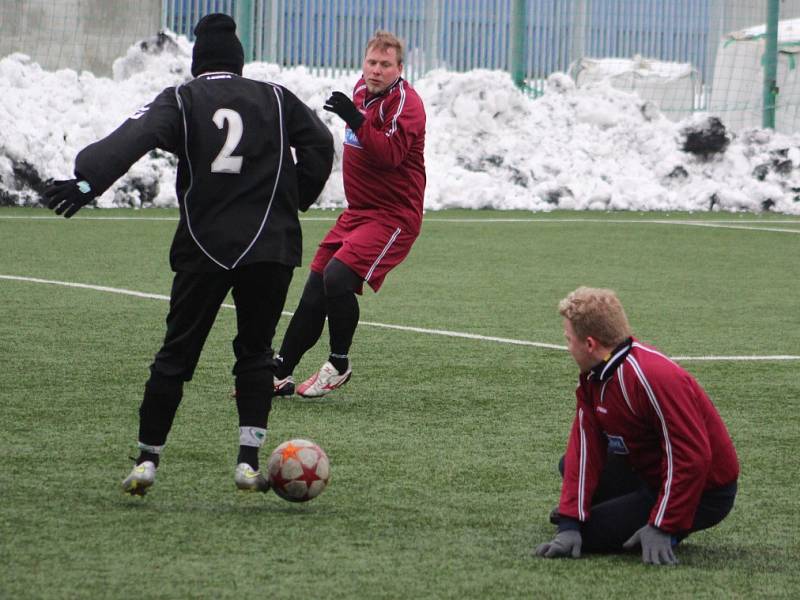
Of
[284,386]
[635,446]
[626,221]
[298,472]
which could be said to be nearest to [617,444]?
[635,446]

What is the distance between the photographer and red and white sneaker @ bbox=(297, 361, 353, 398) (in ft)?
24.6

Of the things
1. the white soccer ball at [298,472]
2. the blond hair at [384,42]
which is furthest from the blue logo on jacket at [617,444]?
the blond hair at [384,42]

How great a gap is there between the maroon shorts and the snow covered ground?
1253 centimetres

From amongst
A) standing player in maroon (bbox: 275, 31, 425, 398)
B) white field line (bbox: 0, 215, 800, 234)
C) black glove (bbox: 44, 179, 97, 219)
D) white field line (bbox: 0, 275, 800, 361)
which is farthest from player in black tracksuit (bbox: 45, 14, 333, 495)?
white field line (bbox: 0, 215, 800, 234)

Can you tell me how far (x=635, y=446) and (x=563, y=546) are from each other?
15.1 inches

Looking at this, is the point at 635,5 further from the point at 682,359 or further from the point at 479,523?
the point at 479,523

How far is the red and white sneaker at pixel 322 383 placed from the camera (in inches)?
295

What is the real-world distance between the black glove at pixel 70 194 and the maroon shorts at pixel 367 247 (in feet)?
8.89

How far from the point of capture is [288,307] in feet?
36.2

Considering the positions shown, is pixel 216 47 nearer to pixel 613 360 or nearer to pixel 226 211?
pixel 226 211

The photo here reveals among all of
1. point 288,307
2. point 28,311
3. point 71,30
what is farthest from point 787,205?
point 28,311

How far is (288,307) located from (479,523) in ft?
20.0

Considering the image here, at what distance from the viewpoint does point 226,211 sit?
5352mm

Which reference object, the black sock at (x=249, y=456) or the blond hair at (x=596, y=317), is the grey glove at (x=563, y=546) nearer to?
the blond hair at (x=596, y=317)
